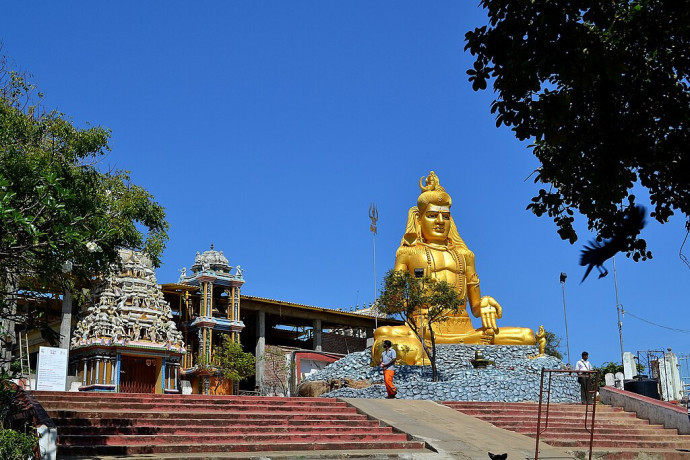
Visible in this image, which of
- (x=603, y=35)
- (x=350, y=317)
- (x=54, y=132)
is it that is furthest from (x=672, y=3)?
(x=350, y=317)

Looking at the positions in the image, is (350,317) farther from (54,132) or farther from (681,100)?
(681,100)

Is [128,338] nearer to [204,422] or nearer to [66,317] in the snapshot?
[66,317]

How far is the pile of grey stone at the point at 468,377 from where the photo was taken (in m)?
20.8

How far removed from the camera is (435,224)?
2847 centimetres

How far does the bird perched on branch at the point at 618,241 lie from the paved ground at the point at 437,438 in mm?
4664

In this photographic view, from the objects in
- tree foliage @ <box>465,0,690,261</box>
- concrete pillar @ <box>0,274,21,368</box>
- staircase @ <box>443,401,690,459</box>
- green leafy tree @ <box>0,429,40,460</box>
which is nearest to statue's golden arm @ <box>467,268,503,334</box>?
staircase @ <box>443,401,690,459</box>

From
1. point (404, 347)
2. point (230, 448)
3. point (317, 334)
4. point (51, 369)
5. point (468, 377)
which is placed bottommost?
point (230, 448)

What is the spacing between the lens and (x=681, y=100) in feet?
27.1

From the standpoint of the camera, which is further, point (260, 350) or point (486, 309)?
point (260, 350)

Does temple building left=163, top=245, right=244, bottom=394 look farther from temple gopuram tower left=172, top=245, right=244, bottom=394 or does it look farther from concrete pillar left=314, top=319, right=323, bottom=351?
concrete pillar left=314, top=319, right=323, bottom=351

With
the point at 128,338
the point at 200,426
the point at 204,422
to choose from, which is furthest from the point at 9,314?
the point at 128,338

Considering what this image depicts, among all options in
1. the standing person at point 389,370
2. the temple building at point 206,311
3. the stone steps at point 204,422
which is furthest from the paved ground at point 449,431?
the temple building at point 206,311

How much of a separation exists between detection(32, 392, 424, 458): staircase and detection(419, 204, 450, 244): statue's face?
14139mm

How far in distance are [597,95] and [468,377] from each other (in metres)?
14.5
